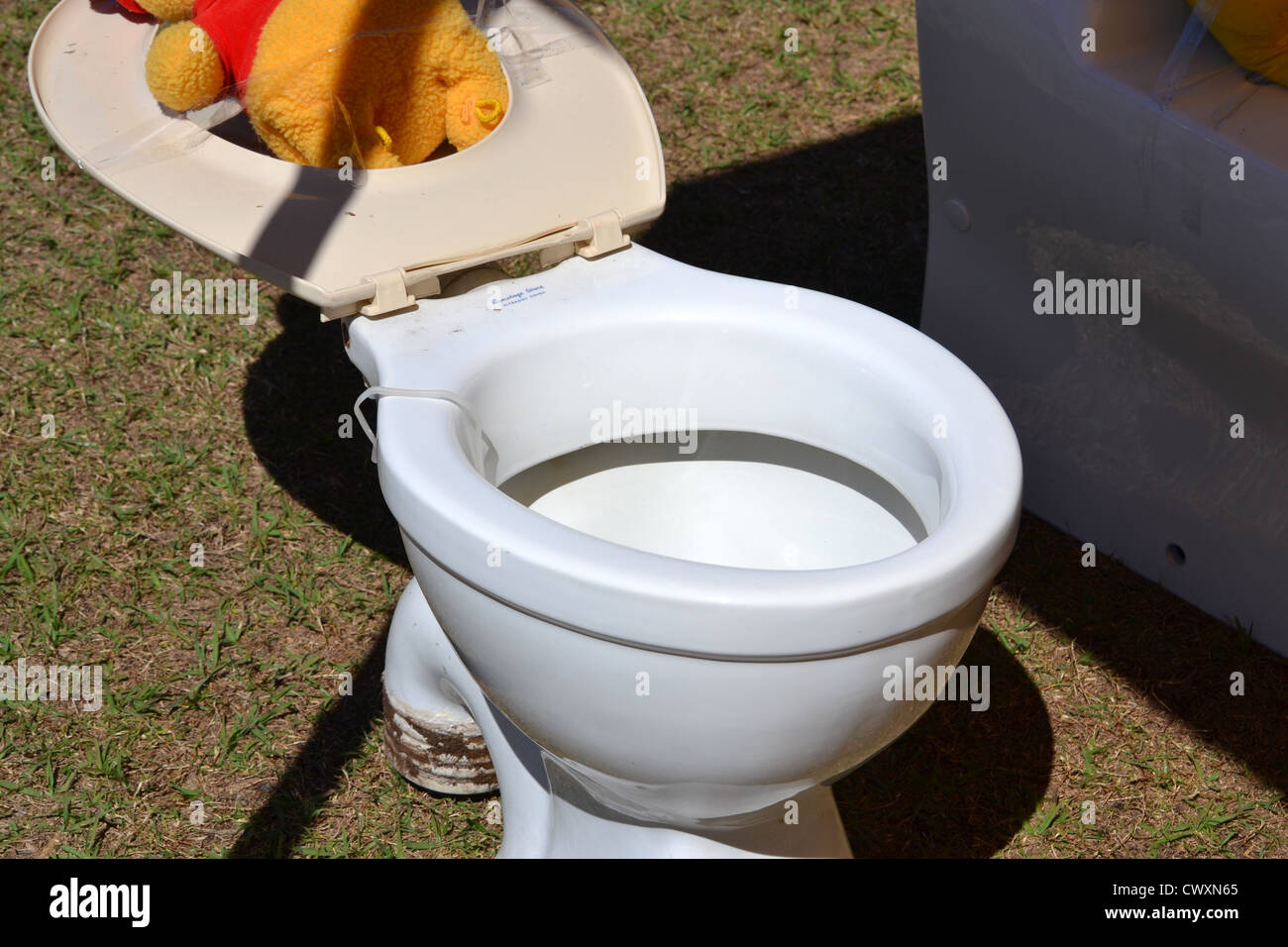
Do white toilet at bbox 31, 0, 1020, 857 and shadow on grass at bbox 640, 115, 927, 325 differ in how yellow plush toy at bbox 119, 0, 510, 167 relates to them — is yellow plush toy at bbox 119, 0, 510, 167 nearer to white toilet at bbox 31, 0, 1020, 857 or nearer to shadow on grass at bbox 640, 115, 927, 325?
white toilet at bbox 31, 0, 1020, 857

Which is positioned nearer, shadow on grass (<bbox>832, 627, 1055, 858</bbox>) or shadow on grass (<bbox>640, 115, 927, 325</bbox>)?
shadow on grass (<bbox>832, 627, 1055, 858</bbox>)

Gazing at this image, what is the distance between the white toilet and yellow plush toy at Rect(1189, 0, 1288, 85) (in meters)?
0.50

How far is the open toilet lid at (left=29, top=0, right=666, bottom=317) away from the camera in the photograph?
1.28 meters

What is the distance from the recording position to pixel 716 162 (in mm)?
2379

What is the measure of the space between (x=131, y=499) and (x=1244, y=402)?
1341mm

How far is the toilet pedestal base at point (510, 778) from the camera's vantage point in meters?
1.24

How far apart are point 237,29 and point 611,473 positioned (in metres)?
0.61

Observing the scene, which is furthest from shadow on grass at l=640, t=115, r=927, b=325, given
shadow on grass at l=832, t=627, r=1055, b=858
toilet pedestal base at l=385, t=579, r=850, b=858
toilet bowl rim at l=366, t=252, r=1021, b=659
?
toilet bowl rim at l=366, t=252, r=1021, b=659

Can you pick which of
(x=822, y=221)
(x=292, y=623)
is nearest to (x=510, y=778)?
(x=292, y=623)

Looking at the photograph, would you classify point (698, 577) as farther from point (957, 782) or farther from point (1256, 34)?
point (1256, 34)

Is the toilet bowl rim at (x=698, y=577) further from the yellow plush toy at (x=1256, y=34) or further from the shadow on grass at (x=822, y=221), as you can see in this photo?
the shadow on grass at (x=822, y=221)

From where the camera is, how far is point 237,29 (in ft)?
4.73

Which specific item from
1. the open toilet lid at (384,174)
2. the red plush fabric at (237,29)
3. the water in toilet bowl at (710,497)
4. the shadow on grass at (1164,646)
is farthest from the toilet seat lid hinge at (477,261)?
the shadow on grass at (1164,646)

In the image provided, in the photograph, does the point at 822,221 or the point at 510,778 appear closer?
the point at 510,778
